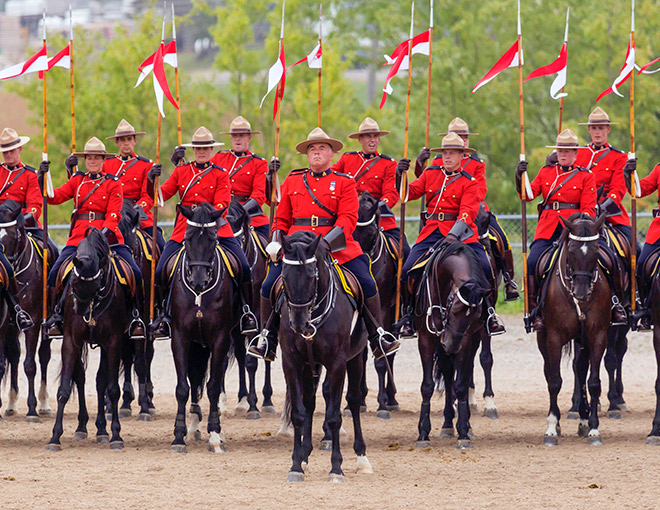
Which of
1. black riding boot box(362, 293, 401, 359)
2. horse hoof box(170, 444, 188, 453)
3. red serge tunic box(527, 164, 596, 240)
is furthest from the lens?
red serge tunic box(527, 164, 596, 240)

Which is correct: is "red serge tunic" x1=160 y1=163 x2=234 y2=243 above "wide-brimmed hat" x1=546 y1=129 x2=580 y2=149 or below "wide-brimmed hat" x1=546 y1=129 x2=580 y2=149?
below

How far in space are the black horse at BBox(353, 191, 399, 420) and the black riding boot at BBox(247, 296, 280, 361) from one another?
246cm

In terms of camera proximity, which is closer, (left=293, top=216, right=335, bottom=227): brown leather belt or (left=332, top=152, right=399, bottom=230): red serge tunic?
(left=293, top=216, right=335, bottom=227): brown leather belt

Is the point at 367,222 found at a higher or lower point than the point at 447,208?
lower

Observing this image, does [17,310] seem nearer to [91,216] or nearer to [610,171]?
[91,216]

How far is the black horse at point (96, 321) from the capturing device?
1141cm

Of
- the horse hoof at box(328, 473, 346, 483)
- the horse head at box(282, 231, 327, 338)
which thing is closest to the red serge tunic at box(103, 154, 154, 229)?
the horse head at box(282, 231, 327, 338)

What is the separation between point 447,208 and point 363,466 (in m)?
3.23

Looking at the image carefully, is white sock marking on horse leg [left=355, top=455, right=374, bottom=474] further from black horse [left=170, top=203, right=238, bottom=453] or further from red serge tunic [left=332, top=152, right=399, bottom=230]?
red serge tunic [left=332, top=152, right=399, bottom=230]

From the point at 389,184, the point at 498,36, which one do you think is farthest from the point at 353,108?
the point at 389,184

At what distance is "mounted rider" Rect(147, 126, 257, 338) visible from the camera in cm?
1217

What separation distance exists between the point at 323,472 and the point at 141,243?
4.32 m

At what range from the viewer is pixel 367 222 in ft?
42.3

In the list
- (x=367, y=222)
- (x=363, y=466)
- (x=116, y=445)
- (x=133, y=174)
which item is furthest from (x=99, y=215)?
(x=363, y=466)
